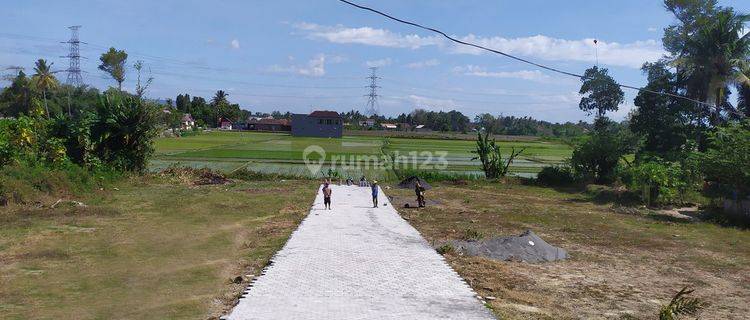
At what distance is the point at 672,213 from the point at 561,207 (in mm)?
4207

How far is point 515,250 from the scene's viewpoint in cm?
1251

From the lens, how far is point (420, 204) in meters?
21.8

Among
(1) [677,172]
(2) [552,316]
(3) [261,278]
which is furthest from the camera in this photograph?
(1) [677,172]

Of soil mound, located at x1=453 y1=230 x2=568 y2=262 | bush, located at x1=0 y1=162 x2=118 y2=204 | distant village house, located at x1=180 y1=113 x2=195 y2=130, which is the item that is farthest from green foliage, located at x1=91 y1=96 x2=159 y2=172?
distant village house, located at x1=180 y1=113 x2=195 y2=130

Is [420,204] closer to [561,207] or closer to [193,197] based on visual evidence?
[561,207]

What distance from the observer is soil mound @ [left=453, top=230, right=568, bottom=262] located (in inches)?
484

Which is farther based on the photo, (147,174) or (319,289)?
(147,174)

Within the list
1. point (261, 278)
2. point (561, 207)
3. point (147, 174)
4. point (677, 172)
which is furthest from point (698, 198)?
point (147, 174)

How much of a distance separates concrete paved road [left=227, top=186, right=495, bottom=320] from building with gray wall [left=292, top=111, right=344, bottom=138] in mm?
74004

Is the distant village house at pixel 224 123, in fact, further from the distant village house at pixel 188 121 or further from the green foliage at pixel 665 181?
the green foliage at pixel 665 181

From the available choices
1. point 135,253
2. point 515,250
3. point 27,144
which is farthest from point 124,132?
point 515,250

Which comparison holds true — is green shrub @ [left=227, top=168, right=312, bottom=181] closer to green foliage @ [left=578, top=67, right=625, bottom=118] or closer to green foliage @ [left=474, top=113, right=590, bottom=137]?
green foliage @ [left=578, top=67, right=625, bottom=118]

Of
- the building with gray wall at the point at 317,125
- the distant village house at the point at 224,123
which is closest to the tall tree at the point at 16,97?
the building with gray wall at the point at 317,125

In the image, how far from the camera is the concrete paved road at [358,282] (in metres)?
7.66
